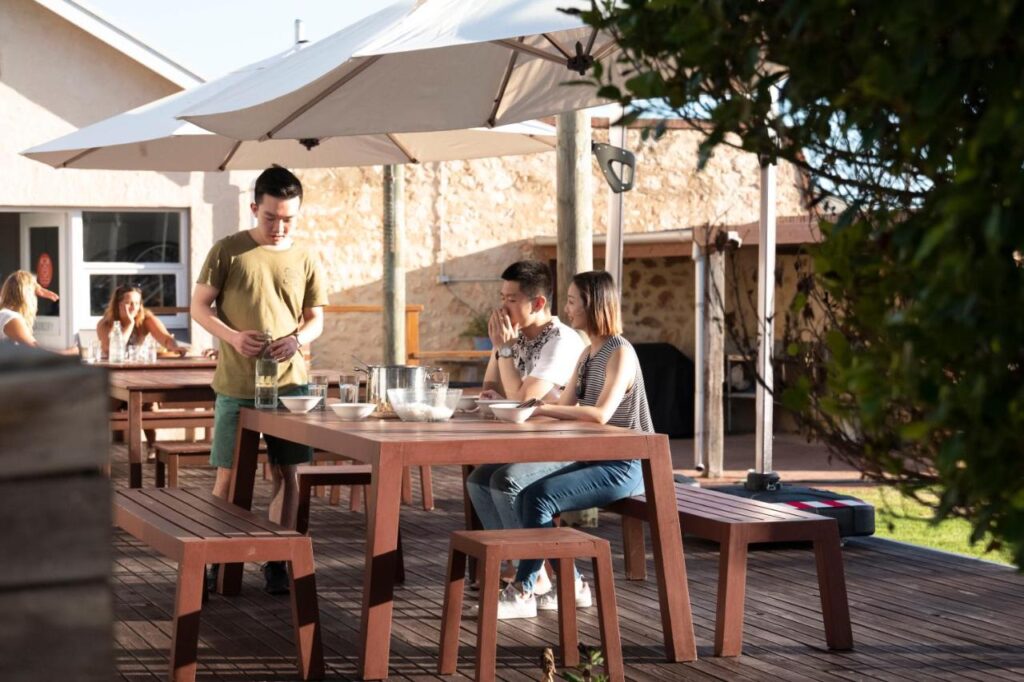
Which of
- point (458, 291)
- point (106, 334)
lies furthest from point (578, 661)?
point (458, 291)

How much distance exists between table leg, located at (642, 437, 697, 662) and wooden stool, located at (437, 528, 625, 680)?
0.91ft

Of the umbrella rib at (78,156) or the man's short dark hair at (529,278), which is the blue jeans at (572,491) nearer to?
the man's short dark hair at (529,278)

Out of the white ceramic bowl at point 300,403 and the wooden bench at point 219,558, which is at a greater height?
the white ceramic bowl at point 300,403

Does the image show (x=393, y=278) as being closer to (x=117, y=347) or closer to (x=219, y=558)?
(x=117, y=347)

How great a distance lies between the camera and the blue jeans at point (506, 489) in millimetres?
4891

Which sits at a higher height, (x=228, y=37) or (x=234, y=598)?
(x=228, y=37)

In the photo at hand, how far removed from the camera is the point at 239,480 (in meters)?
5.55

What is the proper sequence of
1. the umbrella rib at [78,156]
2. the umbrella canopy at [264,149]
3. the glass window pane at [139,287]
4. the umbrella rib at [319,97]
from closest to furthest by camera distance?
the umbrella rib at [319,97] → the umbrella canopy at [264,149] → the umbrella rib at [78,156] → the glass window pane at [139,287]

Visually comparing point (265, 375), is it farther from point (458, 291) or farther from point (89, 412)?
point (458, 291)

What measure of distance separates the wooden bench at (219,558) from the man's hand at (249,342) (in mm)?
A: 975

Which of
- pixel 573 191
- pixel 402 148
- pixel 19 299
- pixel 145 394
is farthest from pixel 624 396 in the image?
pixel 19 299

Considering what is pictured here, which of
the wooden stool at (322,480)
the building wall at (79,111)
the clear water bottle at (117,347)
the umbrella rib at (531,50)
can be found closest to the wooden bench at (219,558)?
the wooden stool at (322,480)

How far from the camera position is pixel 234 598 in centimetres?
546

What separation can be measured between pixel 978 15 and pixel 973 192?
0.55 feet
